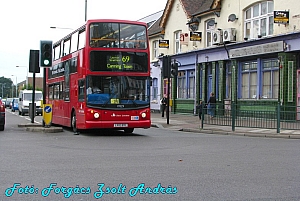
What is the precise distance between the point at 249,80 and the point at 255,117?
311 inches

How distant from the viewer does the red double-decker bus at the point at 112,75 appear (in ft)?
55.7

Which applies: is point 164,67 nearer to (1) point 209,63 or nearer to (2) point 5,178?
(1) point 209,63

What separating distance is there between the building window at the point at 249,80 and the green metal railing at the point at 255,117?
5.23 meters

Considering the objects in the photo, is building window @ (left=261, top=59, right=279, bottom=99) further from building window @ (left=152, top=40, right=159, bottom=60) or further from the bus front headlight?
building window @ (left=152, top=40, right=159, bottom=60)

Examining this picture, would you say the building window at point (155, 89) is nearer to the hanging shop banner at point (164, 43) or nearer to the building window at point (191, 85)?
the hanging shop banner at point (164, 43)

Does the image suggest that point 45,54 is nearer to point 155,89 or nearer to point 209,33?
point 209,33

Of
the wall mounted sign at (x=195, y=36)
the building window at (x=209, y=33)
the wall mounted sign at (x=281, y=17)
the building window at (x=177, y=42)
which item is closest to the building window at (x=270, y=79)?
the wall mounted sign at (x=281, y=17)

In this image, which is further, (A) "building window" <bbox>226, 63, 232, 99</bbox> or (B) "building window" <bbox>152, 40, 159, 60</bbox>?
(B) "building window" <bbox>152, 40, 159, 60</bbox>

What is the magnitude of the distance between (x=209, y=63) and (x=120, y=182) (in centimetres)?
2481

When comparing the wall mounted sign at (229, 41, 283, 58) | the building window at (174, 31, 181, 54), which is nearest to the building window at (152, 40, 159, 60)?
the building window at (174, 31, 181, 54)

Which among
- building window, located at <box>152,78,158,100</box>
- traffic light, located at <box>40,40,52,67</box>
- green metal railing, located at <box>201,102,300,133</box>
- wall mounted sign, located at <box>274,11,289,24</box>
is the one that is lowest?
green metal railing, located at <box>201,102,300,133</box>

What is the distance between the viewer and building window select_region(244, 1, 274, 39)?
2569 centimetres

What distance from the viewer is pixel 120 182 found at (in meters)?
8.01

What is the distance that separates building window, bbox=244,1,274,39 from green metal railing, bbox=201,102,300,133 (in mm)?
5775
